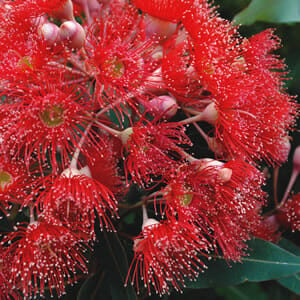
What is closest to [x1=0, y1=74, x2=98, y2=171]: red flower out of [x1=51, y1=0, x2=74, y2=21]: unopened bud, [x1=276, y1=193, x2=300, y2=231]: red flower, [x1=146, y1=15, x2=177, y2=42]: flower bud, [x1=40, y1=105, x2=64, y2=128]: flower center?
[x1=40, y1=105, x2=64, y2=128]: flower center

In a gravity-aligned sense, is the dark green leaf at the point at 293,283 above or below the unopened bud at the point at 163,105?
below

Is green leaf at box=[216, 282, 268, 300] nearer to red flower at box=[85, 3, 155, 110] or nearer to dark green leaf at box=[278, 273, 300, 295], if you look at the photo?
dark green leaf at box=[278, 273, 300, 295]

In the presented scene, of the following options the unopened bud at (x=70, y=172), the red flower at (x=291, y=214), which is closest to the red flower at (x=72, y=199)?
the unopened bud at (x=70, y=172)

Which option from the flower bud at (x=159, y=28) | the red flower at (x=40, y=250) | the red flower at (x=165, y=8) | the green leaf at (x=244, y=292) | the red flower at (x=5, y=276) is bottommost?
the green leaf at (x=244, y=292)

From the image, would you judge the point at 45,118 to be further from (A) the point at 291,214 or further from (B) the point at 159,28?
(A) the point at 291,214

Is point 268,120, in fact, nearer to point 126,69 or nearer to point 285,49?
point 126,69

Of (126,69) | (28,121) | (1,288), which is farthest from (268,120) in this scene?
(1,288)

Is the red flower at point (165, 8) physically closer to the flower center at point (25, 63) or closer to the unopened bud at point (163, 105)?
the unopened bud at point (163, 105)
